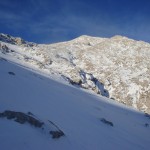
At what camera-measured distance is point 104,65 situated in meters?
109

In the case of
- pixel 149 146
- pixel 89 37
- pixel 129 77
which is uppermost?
pixel 89 37

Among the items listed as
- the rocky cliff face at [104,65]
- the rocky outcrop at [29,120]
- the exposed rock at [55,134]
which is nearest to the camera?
the exposed rock at [55,134]

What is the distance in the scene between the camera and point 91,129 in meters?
24.8

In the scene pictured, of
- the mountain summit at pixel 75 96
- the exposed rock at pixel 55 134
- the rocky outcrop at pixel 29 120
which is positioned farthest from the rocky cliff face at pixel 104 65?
the exposed rock at pixel 55 134

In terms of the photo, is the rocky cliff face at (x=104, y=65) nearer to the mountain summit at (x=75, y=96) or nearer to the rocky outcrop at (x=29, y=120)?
the mountain summit at (x=75, y=96)

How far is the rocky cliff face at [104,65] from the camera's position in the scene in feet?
256

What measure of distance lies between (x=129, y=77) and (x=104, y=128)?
7259 cm

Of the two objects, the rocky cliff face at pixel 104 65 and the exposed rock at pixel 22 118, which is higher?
the rocky cliff face at pixel 104 65

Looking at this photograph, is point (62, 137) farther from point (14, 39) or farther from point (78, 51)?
point (78, 51)

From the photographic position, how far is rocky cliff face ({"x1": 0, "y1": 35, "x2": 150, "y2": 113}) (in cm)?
7800

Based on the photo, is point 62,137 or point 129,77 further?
point 129,77

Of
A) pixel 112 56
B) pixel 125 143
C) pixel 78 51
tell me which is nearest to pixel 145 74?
pixel 112 56

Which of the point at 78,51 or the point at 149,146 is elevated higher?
the point at 78,51

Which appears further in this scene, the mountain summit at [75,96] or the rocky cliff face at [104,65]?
the rocky cliff face at [104,65]
